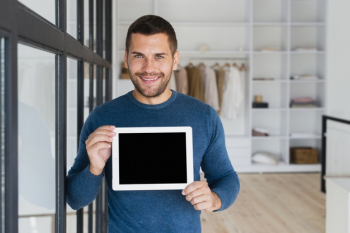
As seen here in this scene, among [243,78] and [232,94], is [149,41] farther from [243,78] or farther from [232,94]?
[243,78]

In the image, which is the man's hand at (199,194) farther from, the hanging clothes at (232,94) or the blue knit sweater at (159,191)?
the hanging clothes at (232,94)

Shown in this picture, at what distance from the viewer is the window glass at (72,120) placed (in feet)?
5.00

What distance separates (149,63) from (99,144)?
28 cm

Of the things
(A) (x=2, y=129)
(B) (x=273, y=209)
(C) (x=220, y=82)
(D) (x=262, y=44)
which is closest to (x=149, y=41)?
(A) (x=2, y=129)

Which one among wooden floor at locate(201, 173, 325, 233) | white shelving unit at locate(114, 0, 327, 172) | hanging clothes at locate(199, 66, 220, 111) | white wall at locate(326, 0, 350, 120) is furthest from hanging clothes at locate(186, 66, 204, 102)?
white wall at locate(326, 0, 350, 120)

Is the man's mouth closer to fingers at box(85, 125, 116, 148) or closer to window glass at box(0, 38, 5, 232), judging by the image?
fingers at box(85, 125, 116, 148)

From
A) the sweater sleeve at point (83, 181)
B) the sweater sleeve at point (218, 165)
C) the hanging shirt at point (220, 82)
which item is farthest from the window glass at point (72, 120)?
the hanging shirt at point (220, 82)

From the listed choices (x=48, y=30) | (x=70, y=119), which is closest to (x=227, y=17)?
(x=70, y=119)

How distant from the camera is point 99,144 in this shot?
1.14 metres

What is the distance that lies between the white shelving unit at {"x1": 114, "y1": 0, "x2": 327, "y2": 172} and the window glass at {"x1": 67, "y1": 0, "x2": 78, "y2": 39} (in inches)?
176

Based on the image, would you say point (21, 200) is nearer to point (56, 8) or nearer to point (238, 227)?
point (56, 8)

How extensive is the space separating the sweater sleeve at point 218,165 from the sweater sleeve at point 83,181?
332 millimetres

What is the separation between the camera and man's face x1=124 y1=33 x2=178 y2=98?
1272mm

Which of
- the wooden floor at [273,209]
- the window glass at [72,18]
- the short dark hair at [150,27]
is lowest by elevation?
the wooden floor at [273,209]
